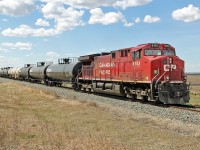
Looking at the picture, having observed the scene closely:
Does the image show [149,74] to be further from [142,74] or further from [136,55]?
[136,55]

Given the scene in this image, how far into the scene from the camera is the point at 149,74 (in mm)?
21922

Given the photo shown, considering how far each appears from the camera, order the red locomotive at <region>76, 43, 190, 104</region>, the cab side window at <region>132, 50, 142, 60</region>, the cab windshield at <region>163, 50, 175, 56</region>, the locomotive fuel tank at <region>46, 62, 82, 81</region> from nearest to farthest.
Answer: the red locomotive at <region>76, 43, 190, 104</region> < the cab windshield at <region>163, 50, 175, 56</region> < the cab side window at <region>132, 50, 142, 60</region> < the locomotive fuel tank at <region>46, 62, 82, 81</region>

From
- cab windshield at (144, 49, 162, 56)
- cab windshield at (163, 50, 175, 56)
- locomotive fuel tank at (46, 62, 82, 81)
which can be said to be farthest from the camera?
locomotive fuel tank at (46, 62, 82, 81)

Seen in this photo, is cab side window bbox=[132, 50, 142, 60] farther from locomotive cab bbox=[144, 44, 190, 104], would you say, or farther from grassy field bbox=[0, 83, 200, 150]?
grassy field bbox=[0, 83, 200, 150]

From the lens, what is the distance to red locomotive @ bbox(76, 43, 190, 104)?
844 inches

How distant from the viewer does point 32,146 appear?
1029cm

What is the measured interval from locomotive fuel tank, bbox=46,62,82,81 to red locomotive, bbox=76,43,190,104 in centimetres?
961

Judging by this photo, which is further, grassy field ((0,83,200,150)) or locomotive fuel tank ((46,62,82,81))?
locomotive fuel tank ((46,62,82,81))

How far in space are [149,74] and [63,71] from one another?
65.8 ft

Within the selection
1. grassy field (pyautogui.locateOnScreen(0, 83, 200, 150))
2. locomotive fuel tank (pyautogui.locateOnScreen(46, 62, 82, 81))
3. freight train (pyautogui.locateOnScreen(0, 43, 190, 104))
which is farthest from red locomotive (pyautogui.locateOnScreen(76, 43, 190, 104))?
locomotive fuel tank (pyautogui.locateOnScreen(46, 62, 82, 81))

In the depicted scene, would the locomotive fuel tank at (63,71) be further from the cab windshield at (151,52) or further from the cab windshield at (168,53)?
the cab windshield at (168,53)

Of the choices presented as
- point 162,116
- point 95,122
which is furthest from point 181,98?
point 95,122

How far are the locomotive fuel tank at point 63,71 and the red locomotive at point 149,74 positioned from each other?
31.5ft

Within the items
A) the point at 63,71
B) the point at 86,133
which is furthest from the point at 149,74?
the point at 63,71
